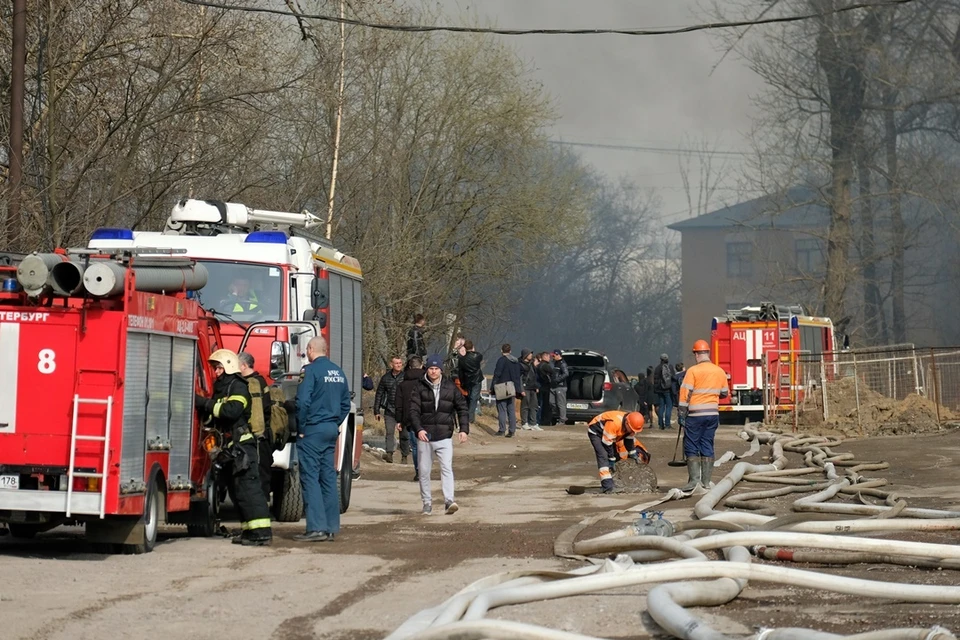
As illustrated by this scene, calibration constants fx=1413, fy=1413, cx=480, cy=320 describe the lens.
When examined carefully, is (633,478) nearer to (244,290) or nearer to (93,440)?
(244,290)

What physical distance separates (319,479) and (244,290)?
3041mm

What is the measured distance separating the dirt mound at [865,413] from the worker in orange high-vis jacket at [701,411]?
13.0m

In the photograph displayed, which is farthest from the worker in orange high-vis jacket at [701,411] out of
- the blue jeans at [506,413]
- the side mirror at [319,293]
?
the blue jeans at [506,413]

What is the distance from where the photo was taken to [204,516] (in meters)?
12.6

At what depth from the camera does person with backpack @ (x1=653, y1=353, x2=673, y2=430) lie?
34.2m

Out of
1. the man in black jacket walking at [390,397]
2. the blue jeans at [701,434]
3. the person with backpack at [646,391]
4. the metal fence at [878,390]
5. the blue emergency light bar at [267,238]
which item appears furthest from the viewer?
the person with backpack at [646,391]

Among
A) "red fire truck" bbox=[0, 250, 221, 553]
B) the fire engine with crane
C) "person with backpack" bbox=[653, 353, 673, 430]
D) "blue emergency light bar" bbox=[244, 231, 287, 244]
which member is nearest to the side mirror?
the fire engine with crane

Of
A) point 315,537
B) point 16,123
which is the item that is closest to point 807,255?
point 16,123

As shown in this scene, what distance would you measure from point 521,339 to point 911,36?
168 feet

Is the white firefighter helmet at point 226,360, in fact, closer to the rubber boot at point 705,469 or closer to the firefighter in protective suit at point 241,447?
the firefighter in protective suit at point 241,447

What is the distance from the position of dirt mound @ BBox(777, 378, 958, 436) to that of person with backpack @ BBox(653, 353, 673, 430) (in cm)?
488

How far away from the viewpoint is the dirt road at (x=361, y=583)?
24.7 ft

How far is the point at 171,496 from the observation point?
11500 mm

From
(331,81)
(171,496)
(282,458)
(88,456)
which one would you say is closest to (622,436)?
(282,458)
